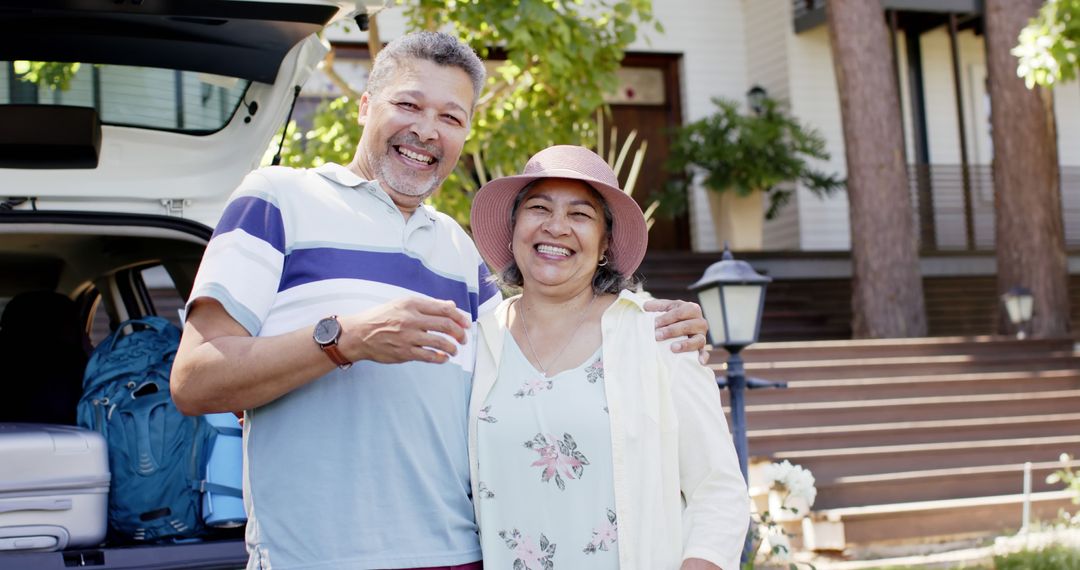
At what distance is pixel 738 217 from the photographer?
1388 centimetres

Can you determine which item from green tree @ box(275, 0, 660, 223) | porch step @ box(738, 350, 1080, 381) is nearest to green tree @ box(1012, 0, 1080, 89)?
green tree @ box(275, 0, 660, 223)

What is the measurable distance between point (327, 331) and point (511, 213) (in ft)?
2.42

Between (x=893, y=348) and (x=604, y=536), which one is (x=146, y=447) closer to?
(x=604, y=536)

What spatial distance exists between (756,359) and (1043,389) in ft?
8.03

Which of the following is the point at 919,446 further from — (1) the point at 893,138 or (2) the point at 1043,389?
(1) the point at 893,138

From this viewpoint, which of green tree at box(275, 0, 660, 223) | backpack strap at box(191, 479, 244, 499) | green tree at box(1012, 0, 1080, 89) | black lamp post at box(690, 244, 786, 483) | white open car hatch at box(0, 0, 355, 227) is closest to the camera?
white open car hatch at box(0, 0, 355, 227)

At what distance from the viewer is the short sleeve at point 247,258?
215cm

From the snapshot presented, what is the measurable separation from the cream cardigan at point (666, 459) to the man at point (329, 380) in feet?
0.21

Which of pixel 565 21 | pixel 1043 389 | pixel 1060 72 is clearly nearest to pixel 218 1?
pixel 565 21

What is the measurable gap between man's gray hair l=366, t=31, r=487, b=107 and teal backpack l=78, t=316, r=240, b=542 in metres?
1.31

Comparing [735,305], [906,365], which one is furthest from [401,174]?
[906,365]

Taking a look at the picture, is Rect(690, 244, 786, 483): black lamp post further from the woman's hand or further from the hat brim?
the woman's hand

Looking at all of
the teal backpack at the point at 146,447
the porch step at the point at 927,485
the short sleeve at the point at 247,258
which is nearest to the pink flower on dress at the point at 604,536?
the short sleeve at the point at 247,258

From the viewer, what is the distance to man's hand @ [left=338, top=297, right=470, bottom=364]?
195 centimetres
